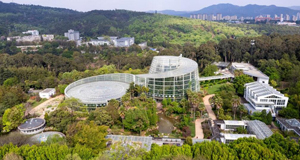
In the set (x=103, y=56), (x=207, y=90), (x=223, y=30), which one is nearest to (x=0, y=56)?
(x=103, y=56)

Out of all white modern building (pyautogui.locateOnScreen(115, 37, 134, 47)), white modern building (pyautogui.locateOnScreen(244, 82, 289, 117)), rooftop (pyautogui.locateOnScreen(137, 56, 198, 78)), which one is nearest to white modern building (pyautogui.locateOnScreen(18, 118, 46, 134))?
rooftop (pyautogui.locateOnScreen(137, 56, 198, 78))

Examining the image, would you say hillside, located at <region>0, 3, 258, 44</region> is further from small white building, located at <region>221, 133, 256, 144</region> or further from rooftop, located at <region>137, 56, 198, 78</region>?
small white building, located at <region>221, 133, 256, 144</region>

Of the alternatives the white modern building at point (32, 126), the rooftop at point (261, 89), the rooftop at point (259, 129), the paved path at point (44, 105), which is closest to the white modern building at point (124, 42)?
the paved path at point (44, 105)

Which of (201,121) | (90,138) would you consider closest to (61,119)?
(90,138)

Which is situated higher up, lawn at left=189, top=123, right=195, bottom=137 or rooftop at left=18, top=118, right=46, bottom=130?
rooftop at left=18, top=118, right=46, bottom=130

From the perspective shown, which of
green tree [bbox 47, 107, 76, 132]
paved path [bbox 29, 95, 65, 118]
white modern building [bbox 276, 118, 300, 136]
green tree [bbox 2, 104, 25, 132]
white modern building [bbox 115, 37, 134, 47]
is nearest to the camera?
white modern building [bbox 276, 118, 300, 136]

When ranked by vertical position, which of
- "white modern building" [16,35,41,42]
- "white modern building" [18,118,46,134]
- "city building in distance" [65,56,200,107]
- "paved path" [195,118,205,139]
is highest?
"white modern building" [16,35,41,42]

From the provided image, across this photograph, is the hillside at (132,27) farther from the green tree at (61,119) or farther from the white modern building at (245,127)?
the green tree at (61,119)
